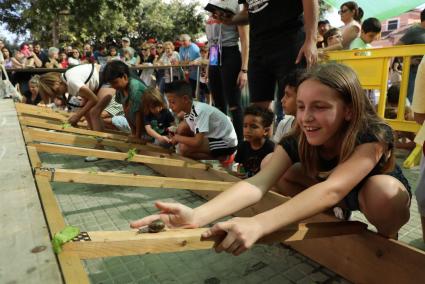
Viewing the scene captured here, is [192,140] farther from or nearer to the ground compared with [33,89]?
nearer to the ground

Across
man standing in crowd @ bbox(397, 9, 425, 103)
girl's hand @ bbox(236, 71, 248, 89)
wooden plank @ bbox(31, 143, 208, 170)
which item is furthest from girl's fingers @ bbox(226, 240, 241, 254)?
man standing in crowd @ bbox(397, 9, 425, 103)

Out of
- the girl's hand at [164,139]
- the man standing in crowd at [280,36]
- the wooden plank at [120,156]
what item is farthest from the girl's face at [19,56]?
the man standing in crowd at [280,36]

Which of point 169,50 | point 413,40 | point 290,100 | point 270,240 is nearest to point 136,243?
point 270,240

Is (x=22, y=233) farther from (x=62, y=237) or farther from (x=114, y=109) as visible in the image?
(x=114, y=109)

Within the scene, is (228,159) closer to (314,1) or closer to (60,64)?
(314,1)

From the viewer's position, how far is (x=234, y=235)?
41.6 inches

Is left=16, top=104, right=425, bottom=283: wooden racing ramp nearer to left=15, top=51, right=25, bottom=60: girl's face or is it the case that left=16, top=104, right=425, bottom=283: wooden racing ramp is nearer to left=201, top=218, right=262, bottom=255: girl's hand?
left=201, top=218, right=262, bottom=255: girl's hand

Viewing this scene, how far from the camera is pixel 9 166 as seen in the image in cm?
173

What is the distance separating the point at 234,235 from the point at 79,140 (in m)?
2.71

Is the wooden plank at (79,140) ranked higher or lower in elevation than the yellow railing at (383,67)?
lower

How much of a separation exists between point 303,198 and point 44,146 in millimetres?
2190

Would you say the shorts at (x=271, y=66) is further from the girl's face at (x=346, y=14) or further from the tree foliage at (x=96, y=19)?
the tree foliage at (x=96, y=19)

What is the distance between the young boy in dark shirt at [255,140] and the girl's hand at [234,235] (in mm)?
1591

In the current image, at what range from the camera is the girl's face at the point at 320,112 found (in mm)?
1434
